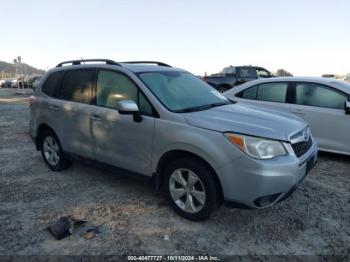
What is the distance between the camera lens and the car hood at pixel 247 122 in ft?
10.3

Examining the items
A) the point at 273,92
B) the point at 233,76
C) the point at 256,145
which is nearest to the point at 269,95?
the point at 273,92

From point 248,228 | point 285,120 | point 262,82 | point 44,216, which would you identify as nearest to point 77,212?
point 44,216

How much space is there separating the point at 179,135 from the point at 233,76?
39.6ft

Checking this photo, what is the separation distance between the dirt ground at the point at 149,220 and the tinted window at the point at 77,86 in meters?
1.26

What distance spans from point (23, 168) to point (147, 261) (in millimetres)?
3584

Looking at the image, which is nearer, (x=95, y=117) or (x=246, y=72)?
(x=95, y=117)

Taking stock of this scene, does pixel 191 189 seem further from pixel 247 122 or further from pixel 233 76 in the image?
pixel 233 76

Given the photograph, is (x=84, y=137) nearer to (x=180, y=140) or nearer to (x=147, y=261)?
(x=180, y=140)

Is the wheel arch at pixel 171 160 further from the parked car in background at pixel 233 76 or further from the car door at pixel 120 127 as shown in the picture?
the parked car in background at pixel 233 76

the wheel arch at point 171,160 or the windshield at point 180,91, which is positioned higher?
the windshield at point 180,91

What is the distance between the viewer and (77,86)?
471 cm

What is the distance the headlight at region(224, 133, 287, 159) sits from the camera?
3.04 meters

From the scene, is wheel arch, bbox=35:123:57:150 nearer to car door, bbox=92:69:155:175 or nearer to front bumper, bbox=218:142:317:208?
car door, bbox=92:69:155:175

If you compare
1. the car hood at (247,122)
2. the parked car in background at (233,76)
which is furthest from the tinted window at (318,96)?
the parked car in background at (233,76)
